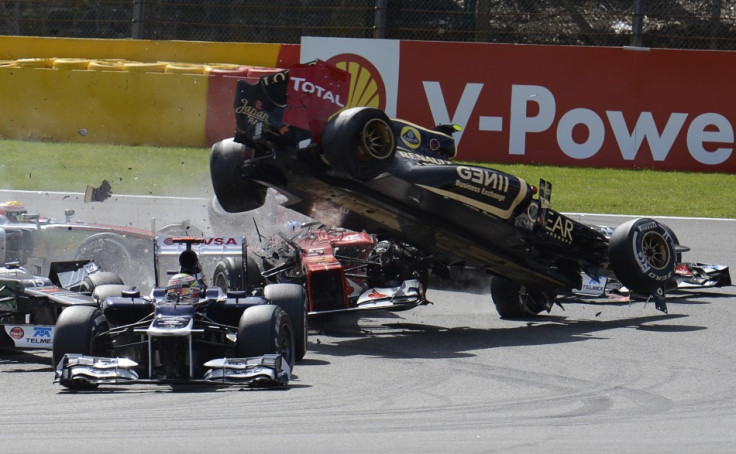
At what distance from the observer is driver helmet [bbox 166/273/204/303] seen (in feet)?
28.3

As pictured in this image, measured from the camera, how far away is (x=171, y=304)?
851 cm

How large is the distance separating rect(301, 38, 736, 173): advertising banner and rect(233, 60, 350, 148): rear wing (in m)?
10.0

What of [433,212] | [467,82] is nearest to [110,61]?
[467,82]

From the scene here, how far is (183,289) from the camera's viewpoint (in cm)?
867

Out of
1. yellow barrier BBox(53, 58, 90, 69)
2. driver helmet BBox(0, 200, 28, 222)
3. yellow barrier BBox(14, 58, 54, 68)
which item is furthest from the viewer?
yellow barrier BBox(14, 58, 54, 68)

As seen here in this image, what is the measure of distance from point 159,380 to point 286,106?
2485 millimetres

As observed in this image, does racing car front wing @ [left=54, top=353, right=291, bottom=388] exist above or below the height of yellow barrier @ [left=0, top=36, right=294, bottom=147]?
below

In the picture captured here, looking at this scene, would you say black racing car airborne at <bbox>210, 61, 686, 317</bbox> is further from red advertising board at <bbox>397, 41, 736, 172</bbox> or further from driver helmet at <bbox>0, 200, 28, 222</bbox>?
red advertising board at <bbox>397, 41, 736, 172</bbox>

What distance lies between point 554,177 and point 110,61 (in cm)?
793

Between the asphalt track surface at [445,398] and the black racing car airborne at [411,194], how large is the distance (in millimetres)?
509

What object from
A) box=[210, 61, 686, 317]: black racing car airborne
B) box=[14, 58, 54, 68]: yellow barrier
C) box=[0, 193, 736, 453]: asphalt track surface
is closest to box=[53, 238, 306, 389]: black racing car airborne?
box=[0, 193, 736, 453]: asphalt track surface

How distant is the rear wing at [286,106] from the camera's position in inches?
371

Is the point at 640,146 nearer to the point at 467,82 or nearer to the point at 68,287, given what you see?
the point at 467,82

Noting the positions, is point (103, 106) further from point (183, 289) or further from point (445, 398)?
point (445, 398)
